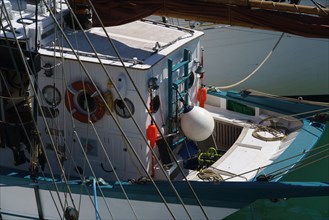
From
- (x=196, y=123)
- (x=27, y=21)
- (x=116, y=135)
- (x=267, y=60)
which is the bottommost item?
(x=267, y=60)

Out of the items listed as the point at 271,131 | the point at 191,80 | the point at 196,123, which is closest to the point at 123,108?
the point at 196,123

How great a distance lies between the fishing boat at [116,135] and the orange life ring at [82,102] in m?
0.02

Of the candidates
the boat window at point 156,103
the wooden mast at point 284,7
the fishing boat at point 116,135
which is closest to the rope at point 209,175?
the fishing boat at point 116,135

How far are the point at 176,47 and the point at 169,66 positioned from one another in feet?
1.29

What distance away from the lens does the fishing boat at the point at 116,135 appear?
923 cm

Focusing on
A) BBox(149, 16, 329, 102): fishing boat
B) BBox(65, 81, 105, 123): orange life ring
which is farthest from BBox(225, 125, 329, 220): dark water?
BBox(149, 16, 329, 102): fishing boat

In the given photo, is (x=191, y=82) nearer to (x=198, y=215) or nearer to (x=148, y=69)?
(x=148, y=69)

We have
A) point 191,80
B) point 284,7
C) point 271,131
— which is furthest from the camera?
point 271,131

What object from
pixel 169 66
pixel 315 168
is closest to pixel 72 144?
pixel 169 66

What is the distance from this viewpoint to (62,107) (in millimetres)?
9820

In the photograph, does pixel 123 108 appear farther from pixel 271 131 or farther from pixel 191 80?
pixel 271 131

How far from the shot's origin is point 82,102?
9.56 metres

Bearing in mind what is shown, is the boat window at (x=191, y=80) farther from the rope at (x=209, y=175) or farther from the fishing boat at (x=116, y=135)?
the rope at (x=209, y=175)

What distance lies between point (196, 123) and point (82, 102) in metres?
1.66
